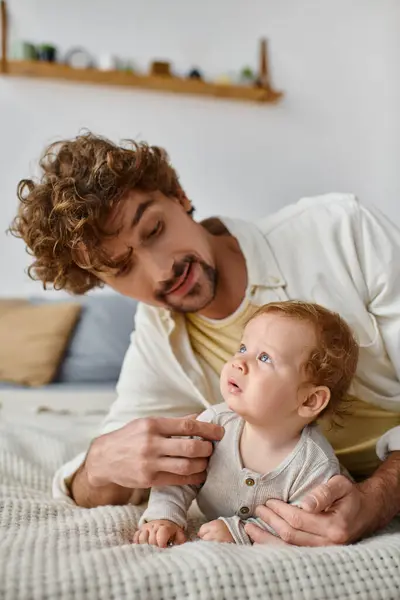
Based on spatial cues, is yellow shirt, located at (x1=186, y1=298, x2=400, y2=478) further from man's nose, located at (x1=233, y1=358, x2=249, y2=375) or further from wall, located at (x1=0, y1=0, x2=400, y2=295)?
wall, located at (x1=0, y1=0, x2=400, y2=295)

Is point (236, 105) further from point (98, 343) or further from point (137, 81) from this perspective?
point (98, 343)

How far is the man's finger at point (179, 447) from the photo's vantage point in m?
1.02

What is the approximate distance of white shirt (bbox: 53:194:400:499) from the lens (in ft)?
4.10

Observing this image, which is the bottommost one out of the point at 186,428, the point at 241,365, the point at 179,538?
the point at 179,538

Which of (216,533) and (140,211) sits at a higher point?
(140,211)

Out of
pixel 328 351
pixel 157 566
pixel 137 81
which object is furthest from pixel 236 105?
pixel 157 566

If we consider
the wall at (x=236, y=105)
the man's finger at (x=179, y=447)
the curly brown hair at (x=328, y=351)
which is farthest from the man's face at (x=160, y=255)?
the wall at (x=236, y=105)

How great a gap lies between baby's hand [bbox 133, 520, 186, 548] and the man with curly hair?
135 mm

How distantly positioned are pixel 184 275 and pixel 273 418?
1.34 feet

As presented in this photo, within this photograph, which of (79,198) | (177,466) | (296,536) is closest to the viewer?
(296,536)

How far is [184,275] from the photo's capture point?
4.34 ft

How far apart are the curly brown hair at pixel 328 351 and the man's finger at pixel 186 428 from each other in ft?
0.58

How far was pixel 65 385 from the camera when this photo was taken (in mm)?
2568

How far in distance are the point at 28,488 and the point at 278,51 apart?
2652 millimetres
